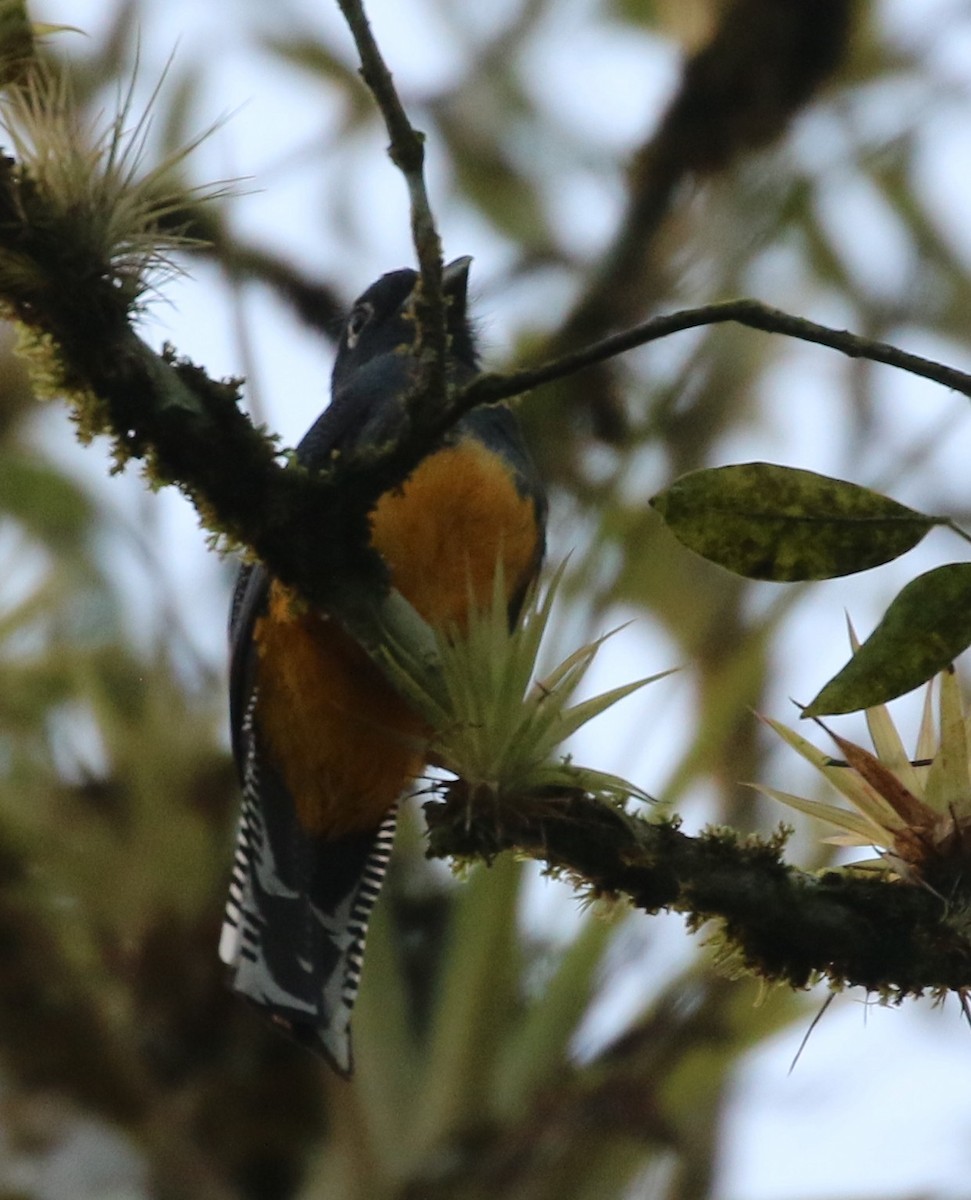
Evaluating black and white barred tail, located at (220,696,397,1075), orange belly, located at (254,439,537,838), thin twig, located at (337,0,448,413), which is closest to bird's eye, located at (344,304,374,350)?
orange belly, located at (254,439,537,838)

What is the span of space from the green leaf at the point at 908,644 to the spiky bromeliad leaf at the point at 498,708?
11.7 inches

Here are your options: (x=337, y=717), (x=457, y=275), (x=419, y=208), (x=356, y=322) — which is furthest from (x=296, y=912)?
(x=419, y=208)

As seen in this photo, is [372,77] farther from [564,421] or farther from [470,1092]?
[564,421]

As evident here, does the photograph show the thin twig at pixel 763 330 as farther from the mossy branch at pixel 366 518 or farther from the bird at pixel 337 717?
the bird at pixel 337 717

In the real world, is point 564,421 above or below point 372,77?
above

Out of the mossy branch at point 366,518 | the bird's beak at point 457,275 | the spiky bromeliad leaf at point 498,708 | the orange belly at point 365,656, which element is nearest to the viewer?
the mossy branch at point 366,518

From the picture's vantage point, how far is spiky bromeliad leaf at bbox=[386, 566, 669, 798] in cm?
169

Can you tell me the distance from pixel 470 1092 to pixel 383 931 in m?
0.49

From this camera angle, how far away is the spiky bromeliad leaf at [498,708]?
1691mm

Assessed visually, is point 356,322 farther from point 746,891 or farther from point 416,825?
point 746,891

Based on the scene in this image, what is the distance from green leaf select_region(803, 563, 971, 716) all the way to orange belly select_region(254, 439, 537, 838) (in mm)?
1182

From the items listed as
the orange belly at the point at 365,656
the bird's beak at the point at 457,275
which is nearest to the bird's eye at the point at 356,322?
the bird's beak at the point at 457,275

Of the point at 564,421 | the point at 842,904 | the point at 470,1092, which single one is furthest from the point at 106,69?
the point at 842,904

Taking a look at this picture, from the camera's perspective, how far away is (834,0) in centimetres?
614
